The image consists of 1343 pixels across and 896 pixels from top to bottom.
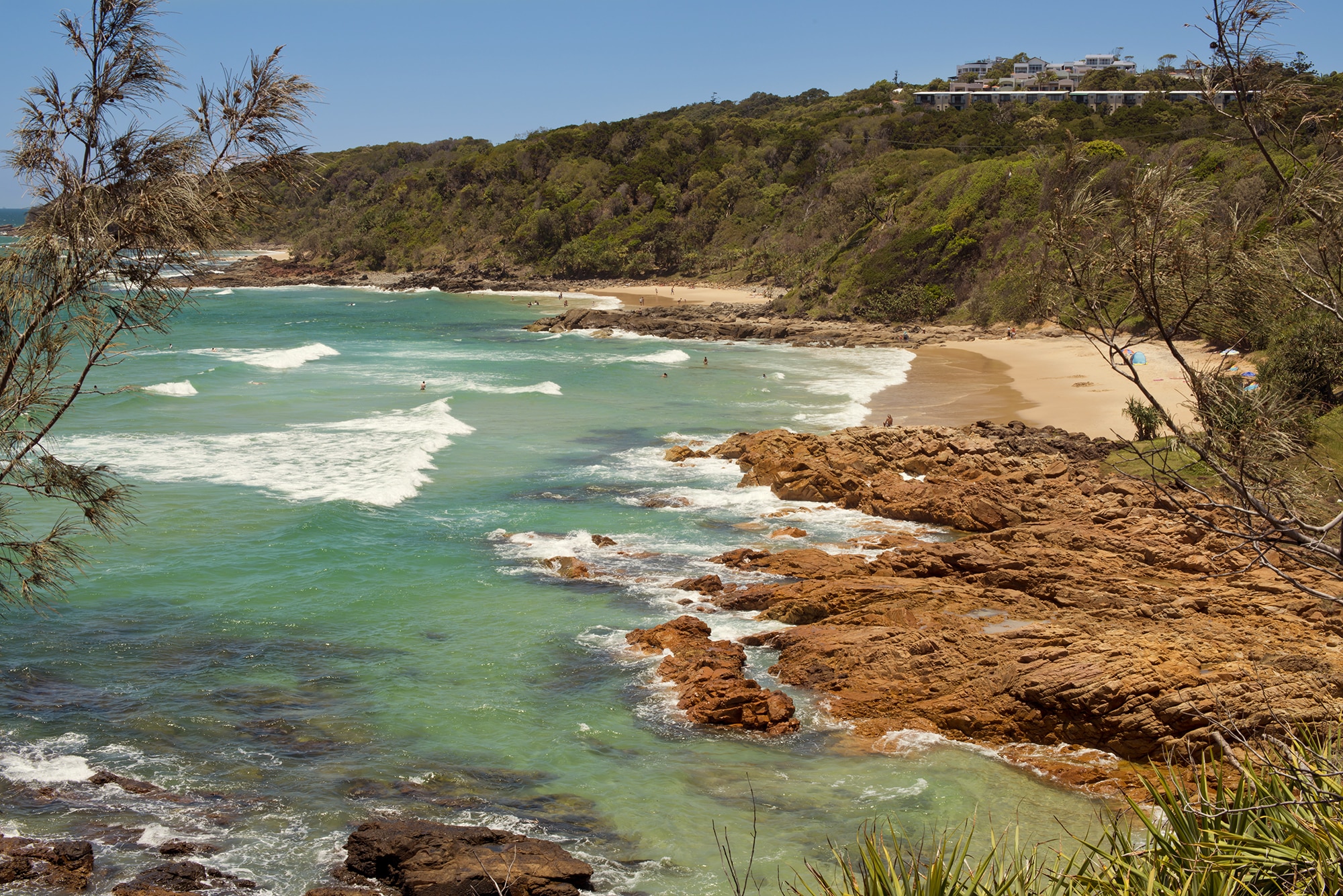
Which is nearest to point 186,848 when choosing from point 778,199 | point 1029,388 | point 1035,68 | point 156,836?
point 156,836

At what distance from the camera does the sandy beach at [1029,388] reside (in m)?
30.6

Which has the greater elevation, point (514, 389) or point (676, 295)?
point (676, 295)

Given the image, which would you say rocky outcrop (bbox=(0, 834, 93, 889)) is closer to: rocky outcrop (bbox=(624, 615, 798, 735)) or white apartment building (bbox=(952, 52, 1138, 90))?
rocky outcrop (bbox=(624, 615, 798, 735))

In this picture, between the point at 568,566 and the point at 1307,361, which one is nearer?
the point at 1307,361

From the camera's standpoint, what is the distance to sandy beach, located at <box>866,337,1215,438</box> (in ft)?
101

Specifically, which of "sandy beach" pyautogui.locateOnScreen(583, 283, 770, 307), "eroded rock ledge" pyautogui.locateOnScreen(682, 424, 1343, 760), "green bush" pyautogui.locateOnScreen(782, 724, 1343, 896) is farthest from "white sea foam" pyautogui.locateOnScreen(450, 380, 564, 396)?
"green bush" pyautogui.locateOnScreen(782, 724, 1343, 896)

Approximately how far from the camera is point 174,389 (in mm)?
36719

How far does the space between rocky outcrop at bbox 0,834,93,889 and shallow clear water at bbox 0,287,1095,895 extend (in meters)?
0.26

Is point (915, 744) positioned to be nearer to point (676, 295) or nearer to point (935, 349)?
point (935, 349)

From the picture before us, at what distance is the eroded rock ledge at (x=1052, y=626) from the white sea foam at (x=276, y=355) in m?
34.4

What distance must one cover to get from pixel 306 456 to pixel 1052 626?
21.0m

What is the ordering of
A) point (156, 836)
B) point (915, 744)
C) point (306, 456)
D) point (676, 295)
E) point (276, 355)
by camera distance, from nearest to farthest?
point (156, 836) < point (915, 744) < point (306, 456) < point (276, 355) < point (676, 295)

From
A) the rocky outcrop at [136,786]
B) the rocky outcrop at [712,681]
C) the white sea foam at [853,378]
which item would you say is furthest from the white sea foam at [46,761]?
the white sea foam at [853,378]

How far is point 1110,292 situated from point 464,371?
4001 cm
